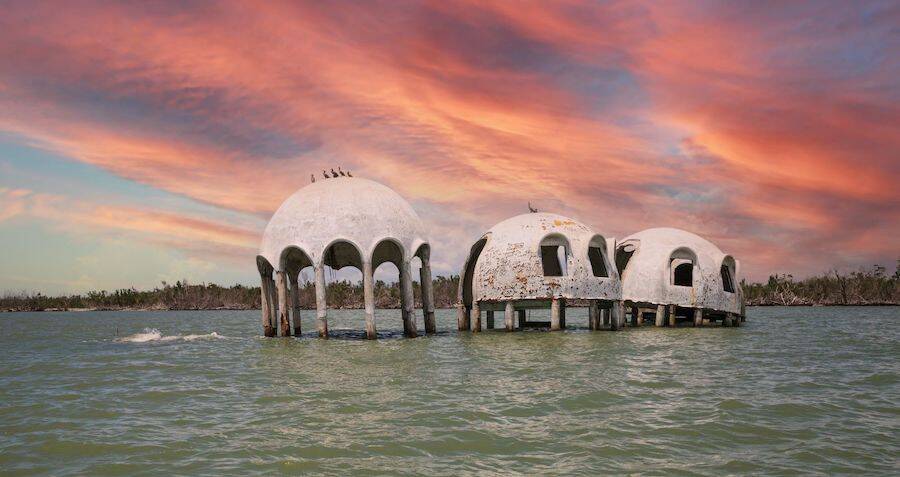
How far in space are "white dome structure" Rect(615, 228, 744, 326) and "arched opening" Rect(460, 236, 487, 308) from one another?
720 cm

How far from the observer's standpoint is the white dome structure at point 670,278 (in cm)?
3241

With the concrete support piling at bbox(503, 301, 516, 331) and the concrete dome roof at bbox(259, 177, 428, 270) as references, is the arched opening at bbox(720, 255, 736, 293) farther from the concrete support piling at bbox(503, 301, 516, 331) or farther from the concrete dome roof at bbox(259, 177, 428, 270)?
the concrete dome roof at bbox(259, 177, 428, 270)

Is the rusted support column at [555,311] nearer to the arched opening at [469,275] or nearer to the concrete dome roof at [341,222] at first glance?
the arched opening at [469,275]

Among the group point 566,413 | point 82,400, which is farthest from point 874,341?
point 82,400

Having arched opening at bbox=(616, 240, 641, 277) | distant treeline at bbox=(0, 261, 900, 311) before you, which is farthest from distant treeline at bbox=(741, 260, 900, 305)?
arched opening at bbox=(616, 240, 641, 277)

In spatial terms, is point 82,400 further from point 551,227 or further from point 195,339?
point 551,227

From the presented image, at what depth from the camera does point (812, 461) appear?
937 cm

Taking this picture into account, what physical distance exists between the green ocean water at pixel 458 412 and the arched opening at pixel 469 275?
27.1 ft

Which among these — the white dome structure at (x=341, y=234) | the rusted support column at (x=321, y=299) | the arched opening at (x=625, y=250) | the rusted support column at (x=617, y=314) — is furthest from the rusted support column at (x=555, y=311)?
the rusted support column at (x=321, y=299)

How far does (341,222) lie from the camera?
25953 mm

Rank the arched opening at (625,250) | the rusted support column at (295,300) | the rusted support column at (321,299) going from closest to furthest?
the rusted support column at (321,299) → the rusted support column at (295,300) → the arched opening at (625,250)

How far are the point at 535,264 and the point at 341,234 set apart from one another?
7558 mm

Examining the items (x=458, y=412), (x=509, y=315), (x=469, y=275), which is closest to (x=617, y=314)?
(x=509, y=315)

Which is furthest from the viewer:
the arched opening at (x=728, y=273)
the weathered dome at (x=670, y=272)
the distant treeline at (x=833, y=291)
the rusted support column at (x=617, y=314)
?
the distant treeline at (x=833, y=291)
